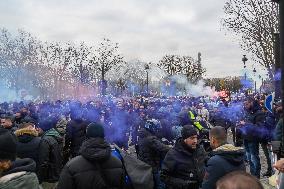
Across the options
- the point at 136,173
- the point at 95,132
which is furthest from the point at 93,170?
the point at 136,173

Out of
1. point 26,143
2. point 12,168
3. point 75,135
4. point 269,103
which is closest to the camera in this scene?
point 12,168

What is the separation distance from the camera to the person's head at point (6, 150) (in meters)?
3.32

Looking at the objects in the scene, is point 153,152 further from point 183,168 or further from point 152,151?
point 183,168

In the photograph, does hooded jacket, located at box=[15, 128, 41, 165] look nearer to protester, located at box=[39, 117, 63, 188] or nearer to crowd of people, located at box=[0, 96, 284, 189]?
crowd of people, located at box=[0, 96, 284, 189]

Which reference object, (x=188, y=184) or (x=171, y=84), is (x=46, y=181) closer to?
(x=188, y=184)

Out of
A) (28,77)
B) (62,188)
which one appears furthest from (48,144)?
(28,77)

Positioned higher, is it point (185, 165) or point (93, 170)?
point (93, 170)

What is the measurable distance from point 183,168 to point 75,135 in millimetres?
4547

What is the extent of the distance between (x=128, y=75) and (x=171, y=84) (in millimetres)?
28544

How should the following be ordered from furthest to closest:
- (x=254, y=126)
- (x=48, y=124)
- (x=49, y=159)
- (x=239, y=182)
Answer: (x=254, y=126) → (x=48, y=124) → (x=49, y=159) → (x=239, y=182)

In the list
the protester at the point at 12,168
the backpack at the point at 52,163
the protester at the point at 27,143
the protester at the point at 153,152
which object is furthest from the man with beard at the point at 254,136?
the protester at the point at 12,168

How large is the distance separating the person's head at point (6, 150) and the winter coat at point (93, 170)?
1076mm

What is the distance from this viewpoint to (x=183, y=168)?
608 cm

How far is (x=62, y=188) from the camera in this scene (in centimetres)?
437
